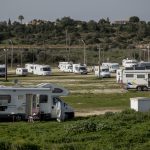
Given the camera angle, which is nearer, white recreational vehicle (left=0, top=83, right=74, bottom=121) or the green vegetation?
the green vegetation

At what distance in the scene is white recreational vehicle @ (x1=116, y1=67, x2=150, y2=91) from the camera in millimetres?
52375

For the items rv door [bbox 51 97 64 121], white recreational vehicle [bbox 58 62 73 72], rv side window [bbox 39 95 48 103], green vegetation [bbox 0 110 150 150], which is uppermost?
white recreational vehicle [bbox 58 62 73 72]

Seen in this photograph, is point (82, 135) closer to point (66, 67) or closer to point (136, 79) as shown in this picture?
point (136, 79)

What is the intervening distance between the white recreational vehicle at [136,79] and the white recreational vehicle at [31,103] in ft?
77.5

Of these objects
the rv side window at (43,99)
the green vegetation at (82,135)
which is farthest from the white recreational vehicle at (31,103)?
the green vegetation at (82,135)

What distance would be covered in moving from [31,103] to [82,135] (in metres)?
7.72

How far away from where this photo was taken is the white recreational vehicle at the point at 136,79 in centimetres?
5238

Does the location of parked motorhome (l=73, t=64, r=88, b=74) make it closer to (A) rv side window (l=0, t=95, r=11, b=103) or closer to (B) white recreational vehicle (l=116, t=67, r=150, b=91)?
(B) white recreational vehicle (l=116, t=67, r=150, b=91)

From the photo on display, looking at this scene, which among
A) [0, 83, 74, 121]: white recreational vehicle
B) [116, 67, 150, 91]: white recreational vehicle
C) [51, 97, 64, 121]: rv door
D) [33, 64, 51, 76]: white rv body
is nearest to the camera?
[51, 97, 64, 121]: rv door

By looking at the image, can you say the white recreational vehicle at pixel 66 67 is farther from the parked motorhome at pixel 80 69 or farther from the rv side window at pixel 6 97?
the rv side window at pixel 6 97

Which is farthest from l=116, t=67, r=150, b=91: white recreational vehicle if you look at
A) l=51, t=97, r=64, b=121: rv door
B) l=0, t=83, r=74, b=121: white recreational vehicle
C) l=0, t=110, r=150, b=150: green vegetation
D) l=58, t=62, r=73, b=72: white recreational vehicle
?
l=58, t=62, r=73, b=72: white recreational vehicle

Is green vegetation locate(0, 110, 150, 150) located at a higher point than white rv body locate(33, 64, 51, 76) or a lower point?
lower

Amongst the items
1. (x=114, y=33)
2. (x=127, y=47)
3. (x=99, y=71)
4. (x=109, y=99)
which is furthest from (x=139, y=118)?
(x=114, y=33)

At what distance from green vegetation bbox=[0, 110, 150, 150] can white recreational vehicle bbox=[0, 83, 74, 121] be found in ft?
4.60
